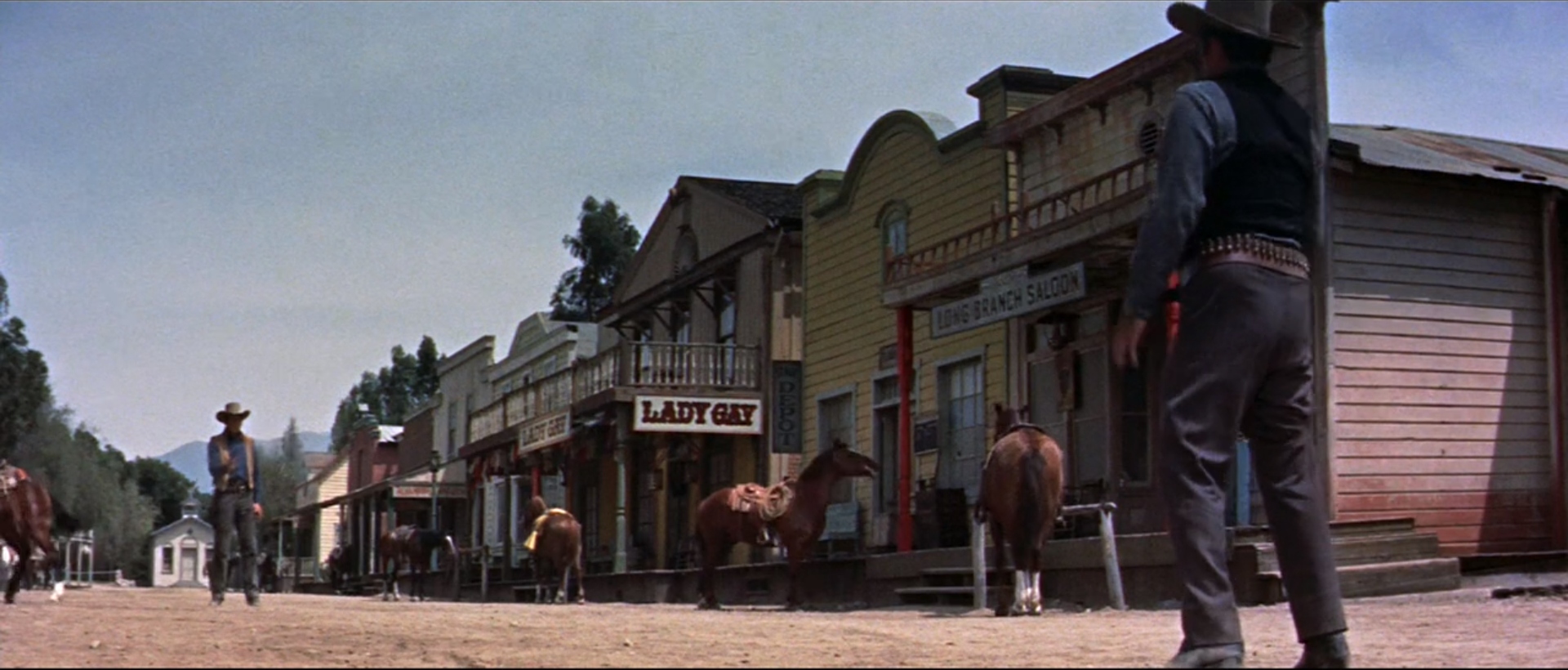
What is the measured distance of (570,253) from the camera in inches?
2436

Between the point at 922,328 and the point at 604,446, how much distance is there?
1007cm

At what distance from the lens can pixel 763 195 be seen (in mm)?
33031

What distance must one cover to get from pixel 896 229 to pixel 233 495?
36.2ft

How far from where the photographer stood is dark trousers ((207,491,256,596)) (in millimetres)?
17016

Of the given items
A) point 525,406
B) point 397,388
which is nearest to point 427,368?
point 397,388

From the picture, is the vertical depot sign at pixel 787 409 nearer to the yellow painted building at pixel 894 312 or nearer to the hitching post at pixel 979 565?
the yellow painted building at pixel 894 312

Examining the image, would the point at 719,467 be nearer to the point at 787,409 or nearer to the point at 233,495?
the point at 787,409

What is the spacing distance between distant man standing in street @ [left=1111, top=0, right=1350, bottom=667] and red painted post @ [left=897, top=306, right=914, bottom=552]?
50.4ft

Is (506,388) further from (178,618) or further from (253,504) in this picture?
(178,618)

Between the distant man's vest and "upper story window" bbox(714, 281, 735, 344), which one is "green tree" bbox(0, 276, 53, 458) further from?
the distant man's vest

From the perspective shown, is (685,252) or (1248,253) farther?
(685,252)

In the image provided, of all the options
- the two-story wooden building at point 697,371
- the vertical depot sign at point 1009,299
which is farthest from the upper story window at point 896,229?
the vertical depot sign at point 1009,299

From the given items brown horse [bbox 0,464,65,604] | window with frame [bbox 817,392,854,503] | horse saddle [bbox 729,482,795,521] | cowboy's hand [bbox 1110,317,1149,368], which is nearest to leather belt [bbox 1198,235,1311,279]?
cowboy's hand [bbox 1110,317,1149,368]

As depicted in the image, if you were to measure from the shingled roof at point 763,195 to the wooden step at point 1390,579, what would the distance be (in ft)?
53.2
